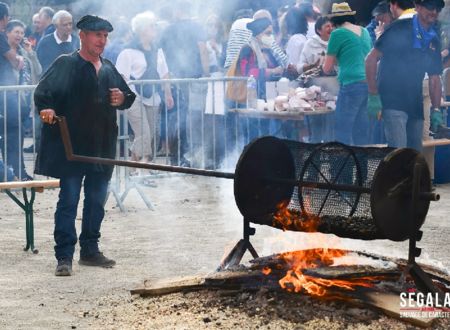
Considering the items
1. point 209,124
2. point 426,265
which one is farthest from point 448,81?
point 426,265

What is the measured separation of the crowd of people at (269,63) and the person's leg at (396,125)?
1 centimetres

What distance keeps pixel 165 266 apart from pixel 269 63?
6.03 metres

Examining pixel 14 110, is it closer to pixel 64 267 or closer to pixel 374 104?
pixel 374 104

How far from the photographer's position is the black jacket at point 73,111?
826 cm

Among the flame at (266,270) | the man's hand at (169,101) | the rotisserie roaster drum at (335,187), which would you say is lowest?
the flame at (266,270)

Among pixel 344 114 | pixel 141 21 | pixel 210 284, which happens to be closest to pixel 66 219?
pixel 210 284

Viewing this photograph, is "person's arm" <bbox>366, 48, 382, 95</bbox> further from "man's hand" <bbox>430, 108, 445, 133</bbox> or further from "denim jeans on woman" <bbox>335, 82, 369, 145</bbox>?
"man's hand" <bbox>430, 108, 445, 133</bbox>

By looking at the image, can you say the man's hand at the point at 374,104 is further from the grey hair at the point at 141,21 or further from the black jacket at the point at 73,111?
the black jacket at the point at 73,111

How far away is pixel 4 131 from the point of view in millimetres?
12578

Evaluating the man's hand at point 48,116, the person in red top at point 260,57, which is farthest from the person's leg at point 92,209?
the person in red top at point 260,57

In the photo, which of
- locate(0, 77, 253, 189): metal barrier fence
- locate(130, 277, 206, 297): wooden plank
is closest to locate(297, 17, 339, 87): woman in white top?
locate(0, 77, 253, 189): metal barrier fence

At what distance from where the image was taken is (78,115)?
8.31m

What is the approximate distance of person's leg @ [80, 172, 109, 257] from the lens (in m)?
→ 8.60

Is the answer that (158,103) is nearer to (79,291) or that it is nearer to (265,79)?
(265,79)
